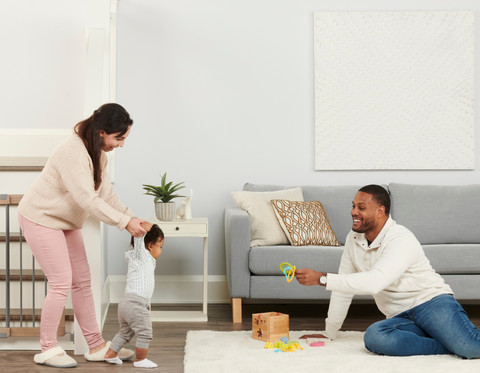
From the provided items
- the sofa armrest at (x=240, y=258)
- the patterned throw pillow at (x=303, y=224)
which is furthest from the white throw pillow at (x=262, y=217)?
the sofa armrest at (x=240, y=258)

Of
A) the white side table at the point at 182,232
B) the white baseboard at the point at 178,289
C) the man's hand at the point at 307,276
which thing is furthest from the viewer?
the white baseboard at the point at 178,289

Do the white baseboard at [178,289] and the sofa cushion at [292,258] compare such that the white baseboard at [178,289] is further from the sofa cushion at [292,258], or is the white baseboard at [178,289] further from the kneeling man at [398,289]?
the kneeling man at [398,289]

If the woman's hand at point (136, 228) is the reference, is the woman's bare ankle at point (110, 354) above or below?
below

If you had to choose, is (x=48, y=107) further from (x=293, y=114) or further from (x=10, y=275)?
(x=293, y=114)

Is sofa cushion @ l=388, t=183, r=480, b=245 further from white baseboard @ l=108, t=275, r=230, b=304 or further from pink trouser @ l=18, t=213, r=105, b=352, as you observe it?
pink trouser @ l=18, t=213, r=105, b=352

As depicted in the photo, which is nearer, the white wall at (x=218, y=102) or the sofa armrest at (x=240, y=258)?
the sofa armrest at (x=240, y=258)

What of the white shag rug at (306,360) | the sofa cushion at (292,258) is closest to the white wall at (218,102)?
the sofa cushion at (292,258)

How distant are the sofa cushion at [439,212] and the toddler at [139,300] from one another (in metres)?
1.96

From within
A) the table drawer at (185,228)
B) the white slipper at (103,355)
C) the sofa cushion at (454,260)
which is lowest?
the white slipper at (103,355)

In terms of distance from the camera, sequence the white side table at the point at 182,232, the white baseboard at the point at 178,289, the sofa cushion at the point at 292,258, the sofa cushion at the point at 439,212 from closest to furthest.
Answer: the sofa cushion at the point at 292,258
the white side table at the point at 182,232
the sofa cushion at the point at 439,212
the white baseboard at the point at 178,289

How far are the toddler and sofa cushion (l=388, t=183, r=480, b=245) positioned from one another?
1960 mm

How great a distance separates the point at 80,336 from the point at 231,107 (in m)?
2.07

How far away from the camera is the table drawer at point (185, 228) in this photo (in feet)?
9.87

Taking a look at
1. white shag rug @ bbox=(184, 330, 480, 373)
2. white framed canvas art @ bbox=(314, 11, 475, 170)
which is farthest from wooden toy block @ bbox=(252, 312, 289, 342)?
white framed canvas art @ bbox=(314, 11, 475, 170)
